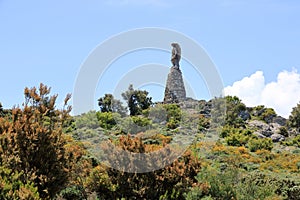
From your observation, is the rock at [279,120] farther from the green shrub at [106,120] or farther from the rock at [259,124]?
the green shrub at [106,120]

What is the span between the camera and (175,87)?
2050 inches

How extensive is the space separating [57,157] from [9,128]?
5.09 feet

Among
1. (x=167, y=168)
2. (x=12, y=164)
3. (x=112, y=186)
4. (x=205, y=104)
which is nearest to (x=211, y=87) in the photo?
(x=167, y=168)

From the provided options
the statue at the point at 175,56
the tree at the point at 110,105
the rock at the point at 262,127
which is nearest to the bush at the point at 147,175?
the tree at the point at 110,105

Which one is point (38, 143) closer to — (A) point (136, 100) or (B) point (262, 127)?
(A) point (136, 100)

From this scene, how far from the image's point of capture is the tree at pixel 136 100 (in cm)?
4991

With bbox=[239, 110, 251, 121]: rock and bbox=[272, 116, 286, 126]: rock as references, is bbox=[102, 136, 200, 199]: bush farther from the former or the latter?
bbox=[272, 116, 286, 126]: rock

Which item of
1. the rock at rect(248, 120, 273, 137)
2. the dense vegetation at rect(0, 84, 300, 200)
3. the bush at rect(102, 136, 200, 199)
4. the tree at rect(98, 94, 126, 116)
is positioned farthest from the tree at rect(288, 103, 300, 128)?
the bush at rect(102, 136, 200, 199)

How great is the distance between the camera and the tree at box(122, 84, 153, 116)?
49.9 metres

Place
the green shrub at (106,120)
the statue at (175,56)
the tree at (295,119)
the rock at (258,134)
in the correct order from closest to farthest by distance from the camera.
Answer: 1. the green shrub at (106,120)
2. the rock at (258,134)
3. the statue at (175,56)
4. the tree at (295,119)

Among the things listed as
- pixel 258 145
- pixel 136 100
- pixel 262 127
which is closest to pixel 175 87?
pixel 136 100

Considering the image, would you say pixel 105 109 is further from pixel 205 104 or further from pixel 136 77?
pixel 136 77

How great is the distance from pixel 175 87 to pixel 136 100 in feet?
15.3

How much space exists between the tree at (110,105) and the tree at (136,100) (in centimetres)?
154
